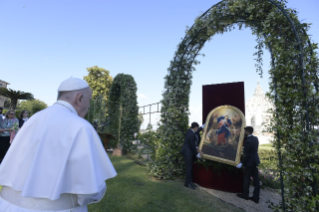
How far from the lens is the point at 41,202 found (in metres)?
1.53

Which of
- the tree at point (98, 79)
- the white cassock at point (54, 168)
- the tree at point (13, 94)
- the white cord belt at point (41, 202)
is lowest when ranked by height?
the white cord belt at point (41, 202)

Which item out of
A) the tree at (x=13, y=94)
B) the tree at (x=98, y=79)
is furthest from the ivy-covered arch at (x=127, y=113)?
the tree at (x=98, y=79)

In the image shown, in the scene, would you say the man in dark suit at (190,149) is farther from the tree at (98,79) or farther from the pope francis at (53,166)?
the tree at (98,79)

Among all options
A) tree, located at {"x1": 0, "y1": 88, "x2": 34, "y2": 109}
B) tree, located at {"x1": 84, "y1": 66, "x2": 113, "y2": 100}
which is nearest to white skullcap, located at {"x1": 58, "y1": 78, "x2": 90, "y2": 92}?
tree, located at {"x1": 0, "y1": 88, "x2": 34, "y2": 109}

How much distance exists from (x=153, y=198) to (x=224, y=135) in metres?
2.83

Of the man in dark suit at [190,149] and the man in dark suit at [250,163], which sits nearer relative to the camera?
the man in dark suit at [250,163]

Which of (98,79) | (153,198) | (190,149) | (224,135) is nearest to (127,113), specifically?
(190,149)

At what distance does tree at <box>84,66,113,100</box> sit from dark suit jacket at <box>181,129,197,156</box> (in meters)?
29.1

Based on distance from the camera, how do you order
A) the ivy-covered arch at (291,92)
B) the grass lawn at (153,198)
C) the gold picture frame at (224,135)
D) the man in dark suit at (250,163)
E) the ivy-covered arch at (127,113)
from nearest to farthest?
the ivy-covered arch at (291,92) → the grass lawn at (153,198) → the man in dark suit at (250,163) → the gold picture frame at (224,135) → the ivy-covered arch at (127,113)

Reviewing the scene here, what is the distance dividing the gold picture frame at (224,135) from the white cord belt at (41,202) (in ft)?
17.0

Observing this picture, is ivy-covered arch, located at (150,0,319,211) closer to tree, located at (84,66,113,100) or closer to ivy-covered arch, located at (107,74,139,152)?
ivy-covered arch, located at (107,74,139,152)

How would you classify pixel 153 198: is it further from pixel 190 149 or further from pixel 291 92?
pixel 291 92

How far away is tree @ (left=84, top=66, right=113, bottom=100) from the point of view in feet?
112

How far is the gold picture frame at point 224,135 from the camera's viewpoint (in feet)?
19.8
